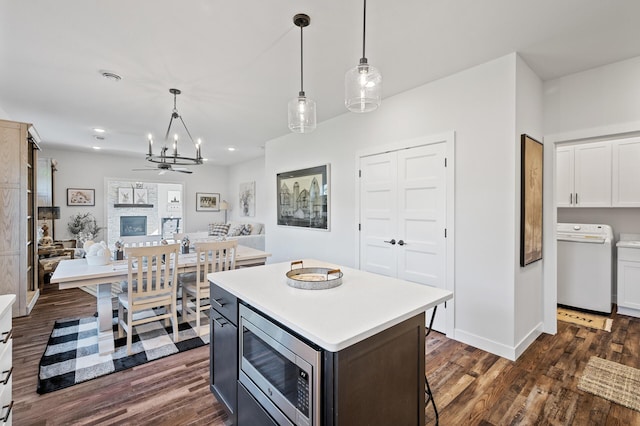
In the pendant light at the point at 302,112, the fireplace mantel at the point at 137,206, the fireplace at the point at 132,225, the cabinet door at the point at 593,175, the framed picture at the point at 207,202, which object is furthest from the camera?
the framed picture at the point at 207,202

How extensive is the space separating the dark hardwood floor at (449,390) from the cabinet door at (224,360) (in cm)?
23

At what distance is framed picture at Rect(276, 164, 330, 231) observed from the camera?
14.1 ft

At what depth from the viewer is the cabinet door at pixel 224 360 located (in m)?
1.65

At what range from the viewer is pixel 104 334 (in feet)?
9.18

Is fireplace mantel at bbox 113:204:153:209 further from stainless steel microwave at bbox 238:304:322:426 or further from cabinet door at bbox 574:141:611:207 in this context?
cabinet door at bbox 574:141:611:207

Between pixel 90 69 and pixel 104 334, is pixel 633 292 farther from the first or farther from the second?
pixel 90 69

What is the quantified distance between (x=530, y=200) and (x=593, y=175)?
205cm

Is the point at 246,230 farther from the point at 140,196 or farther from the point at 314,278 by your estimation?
the point at 314,278

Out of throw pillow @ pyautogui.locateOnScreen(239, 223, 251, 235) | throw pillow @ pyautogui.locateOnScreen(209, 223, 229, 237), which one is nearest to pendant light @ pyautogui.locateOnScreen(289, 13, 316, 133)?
throw pillow @ pyautogui.locateOnScreen(239, 223, 251, 235)

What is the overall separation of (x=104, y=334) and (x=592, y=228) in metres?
5.83

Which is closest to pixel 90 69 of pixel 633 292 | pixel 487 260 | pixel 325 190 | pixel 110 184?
pixel 325 190

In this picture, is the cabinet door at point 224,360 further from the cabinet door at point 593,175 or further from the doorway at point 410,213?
the cabinet door at point 593,175

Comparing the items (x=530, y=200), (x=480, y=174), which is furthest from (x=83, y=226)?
(x=530, y=200)

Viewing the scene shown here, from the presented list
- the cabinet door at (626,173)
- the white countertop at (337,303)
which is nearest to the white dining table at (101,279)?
the white countertop at (337,303)
